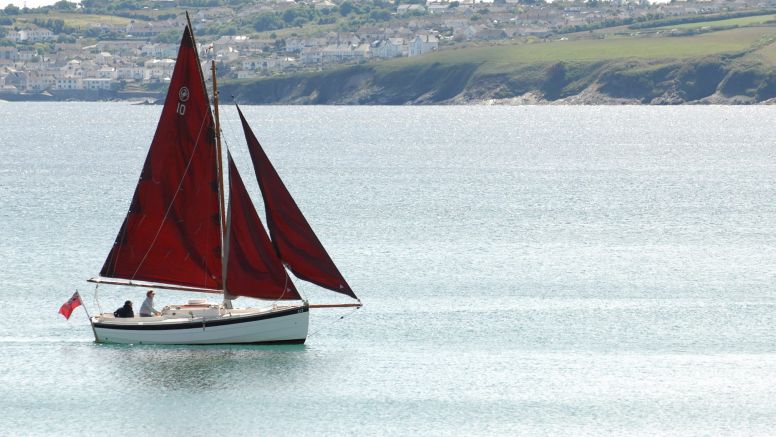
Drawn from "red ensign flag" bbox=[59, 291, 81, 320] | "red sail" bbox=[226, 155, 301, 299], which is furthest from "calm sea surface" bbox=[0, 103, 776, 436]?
"red sail" bbox=[226, 155, 301, 299]

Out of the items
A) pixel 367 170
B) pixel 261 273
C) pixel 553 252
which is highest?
pixel 261 273

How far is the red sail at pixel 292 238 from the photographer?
50531 mm

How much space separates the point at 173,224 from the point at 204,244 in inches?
49.7

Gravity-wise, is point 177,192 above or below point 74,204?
above

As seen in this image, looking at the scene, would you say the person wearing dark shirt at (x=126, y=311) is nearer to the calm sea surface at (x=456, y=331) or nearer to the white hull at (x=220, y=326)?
the white hull at (x=220, y=326)

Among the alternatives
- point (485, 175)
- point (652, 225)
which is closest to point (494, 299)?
point (652, 225)

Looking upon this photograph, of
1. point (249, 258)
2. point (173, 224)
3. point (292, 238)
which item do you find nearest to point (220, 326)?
point (249, 258)

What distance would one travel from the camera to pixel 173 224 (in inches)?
2064

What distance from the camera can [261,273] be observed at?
5122 cm

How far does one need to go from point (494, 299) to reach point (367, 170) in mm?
78985

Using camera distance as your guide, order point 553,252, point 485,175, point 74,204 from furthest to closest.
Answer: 1. point 485,175
2. point 74,204
3. point 553,252

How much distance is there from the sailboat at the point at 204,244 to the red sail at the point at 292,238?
0.11 feet

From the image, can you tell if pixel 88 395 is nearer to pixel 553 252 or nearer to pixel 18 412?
pixel 18 412

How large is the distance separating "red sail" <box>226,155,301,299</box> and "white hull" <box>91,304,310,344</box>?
0.65 metres
